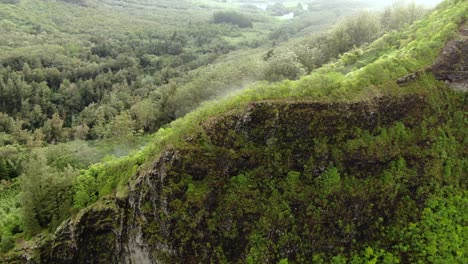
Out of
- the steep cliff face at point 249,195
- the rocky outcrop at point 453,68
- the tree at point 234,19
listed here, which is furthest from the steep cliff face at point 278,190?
the tree at point 234,19

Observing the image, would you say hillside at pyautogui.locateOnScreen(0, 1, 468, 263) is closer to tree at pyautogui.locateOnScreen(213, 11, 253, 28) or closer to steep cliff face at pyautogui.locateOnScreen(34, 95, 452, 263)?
steep cliff face at pyautogui.locateOnScreen(34, 95, 452, 263)

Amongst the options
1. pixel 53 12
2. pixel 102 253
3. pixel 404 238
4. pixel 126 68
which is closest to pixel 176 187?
pixel 102 253

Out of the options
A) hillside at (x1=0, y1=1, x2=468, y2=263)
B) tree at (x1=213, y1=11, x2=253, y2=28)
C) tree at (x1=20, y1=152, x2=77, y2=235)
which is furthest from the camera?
tree at (x1=213, y1=11, x2=253, y2=28)

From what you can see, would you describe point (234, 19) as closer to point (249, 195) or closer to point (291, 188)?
point (291, 188)

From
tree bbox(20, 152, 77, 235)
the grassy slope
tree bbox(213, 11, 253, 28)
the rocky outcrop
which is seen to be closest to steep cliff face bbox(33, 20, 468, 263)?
the grassy slope

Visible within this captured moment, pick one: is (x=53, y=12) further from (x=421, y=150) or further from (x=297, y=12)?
(x=421, y=150)

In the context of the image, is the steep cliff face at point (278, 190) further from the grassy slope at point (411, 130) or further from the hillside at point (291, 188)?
the grassy slope at point (411, 130)

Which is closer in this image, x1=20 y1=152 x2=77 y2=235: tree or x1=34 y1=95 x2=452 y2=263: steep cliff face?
x1=34 y1=95 x2=452 y2=263: steep cliff face
